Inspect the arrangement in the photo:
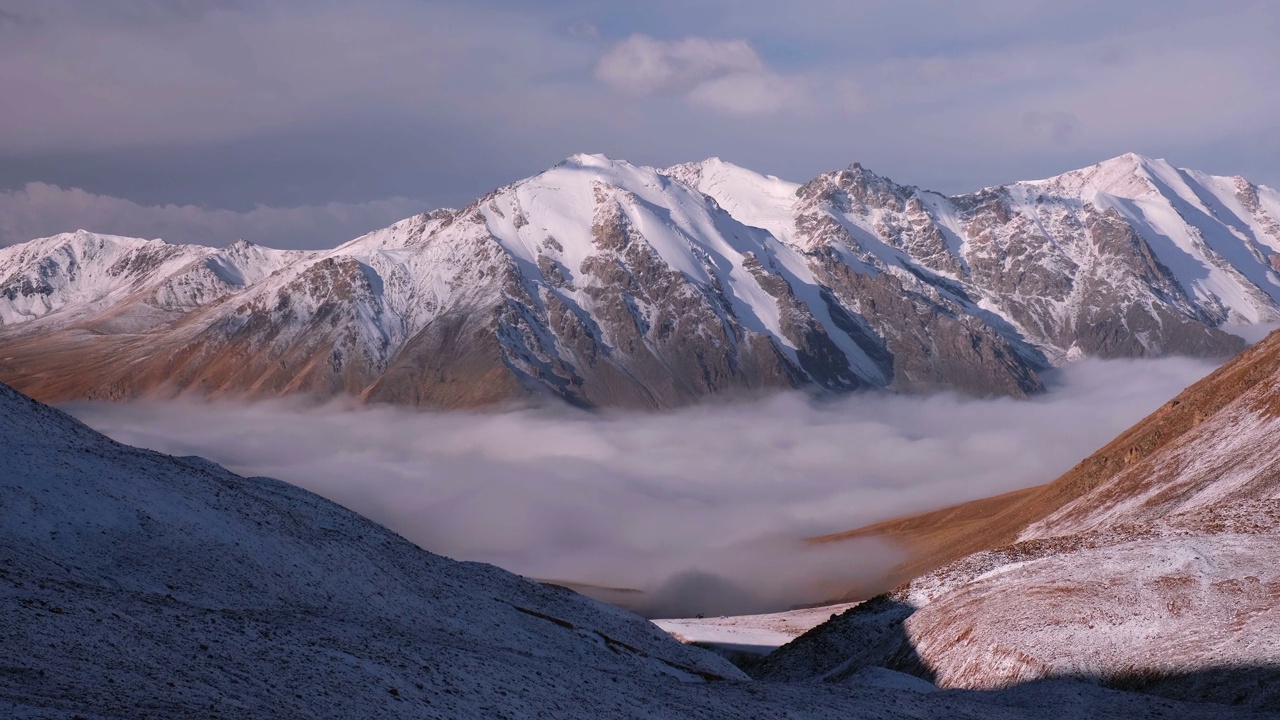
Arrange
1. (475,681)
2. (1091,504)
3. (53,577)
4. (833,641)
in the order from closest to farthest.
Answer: (475,681)
(53,577)
(833,641)
(1091,504)

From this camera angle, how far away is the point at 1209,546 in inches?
2266

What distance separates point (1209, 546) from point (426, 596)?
35929 millimetres

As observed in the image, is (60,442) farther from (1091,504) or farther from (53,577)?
(1091,504)

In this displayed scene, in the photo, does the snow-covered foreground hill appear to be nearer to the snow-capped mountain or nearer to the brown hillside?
the snow-capped mountain

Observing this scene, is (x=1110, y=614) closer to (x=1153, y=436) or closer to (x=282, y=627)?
(x=282, y=627)

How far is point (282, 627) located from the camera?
121 feet

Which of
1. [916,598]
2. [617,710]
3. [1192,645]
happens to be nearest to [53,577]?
[617,710]

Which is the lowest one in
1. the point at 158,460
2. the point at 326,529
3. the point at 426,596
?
the point at 426,596

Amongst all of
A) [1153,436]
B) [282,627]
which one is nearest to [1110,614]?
[282,627]

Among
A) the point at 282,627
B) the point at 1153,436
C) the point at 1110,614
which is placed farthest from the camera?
the point at 1153,436

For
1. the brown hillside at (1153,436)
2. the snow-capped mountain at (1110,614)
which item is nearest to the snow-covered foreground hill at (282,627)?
the snow-capped mountain at (1110,614)

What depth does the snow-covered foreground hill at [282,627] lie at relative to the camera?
31031 millimetres

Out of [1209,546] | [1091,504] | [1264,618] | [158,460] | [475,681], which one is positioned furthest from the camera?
[1091,504]

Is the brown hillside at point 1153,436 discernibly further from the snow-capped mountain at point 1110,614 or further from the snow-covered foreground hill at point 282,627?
the snow-covered foreground hill at point 282,627
